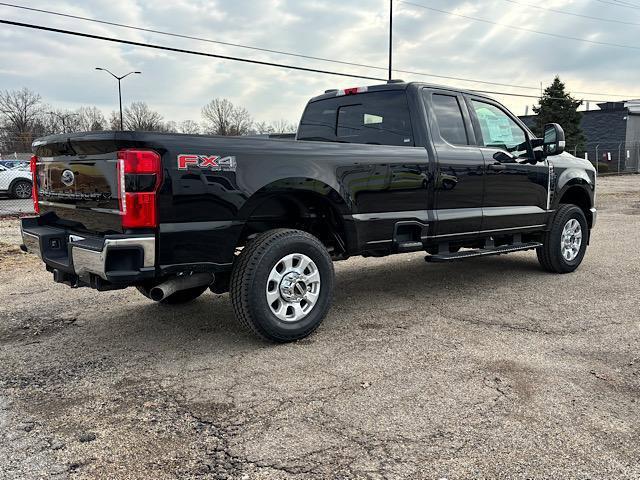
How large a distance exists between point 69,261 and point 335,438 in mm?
2136

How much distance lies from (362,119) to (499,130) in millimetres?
1576

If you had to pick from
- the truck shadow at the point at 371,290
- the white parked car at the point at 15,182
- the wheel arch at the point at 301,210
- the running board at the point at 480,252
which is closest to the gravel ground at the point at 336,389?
the truck shadow at the point at 371,290

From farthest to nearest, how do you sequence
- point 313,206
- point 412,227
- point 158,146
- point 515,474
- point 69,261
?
point 412,227 < point 313,206 < point 69,261 < point 158,146 < point 515,474

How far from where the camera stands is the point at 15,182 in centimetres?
1891

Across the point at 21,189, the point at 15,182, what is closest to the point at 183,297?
the point at 15,182

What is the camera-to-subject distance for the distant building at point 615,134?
4125 cm

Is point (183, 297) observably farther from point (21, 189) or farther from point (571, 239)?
point (21, 189)

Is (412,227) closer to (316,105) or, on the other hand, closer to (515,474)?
(316,105)

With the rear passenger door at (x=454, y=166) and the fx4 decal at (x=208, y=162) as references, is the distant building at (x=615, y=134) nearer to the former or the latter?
the rear passenger door at (x=454, y=166)

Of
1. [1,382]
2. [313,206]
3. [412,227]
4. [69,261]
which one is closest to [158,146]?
[69,261]

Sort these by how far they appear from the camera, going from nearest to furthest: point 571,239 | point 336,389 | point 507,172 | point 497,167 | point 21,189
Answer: point 336,389 → point 497,167 → point 507,172 → point 571,239 → point 21,189

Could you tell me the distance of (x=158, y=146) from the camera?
3.44 meters

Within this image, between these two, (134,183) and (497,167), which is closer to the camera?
(134,183)

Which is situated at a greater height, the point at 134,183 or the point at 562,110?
the point at 562,110
